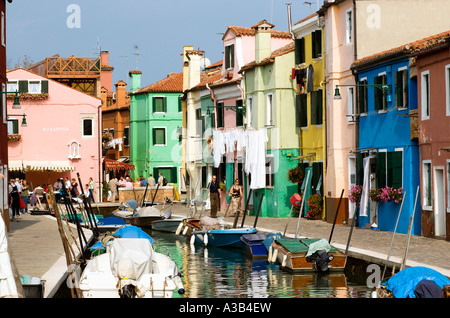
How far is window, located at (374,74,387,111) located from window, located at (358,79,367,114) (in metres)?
0.84

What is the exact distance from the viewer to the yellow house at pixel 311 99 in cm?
3438

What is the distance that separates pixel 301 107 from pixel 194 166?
1627 centimetres

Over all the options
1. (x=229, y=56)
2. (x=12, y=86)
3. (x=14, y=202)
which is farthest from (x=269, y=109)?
(x=12, y=86)

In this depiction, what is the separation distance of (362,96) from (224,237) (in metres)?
7.08

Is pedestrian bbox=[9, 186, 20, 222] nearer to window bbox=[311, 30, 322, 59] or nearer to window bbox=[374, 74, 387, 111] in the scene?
window bbox=[311, 30, 322, 59]

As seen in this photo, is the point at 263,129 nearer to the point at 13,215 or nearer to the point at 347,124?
the point at 347,124

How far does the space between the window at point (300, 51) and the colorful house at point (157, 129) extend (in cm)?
2843

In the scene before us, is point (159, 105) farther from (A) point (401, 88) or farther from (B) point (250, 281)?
(B) point (250, 281)

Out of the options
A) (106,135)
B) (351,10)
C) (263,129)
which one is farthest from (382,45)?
(106,135)

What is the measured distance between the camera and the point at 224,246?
2825 centimetres

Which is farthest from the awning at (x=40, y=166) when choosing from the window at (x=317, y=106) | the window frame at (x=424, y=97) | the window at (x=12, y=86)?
the window frame at (x=424, y=97)

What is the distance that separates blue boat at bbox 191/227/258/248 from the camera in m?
27.6

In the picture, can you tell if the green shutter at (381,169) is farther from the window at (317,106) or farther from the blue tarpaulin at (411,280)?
the blue tarpaulin at (411,280)

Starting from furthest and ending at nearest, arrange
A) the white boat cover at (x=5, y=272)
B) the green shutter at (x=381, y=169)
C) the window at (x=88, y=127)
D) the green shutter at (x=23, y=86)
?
1. the window at (x=88, y=127)
2. the green shutter at (x=23, y=86)
3. the green shutter at (x=381, y=169)
4. the white boat cover at (x=5, y=272)
